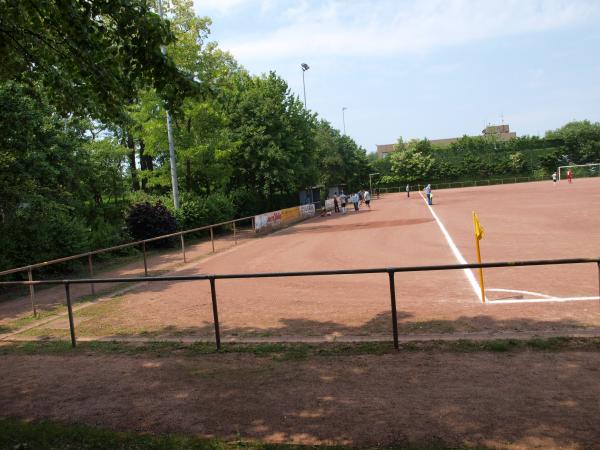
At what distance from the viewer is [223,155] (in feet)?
96.5

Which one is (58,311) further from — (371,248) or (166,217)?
(166,217)

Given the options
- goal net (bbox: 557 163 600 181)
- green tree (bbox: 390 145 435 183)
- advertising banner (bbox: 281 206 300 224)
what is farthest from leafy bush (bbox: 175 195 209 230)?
goal net (bbox: 557 163 600 181)

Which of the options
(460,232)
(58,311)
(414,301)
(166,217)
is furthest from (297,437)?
(166,217)

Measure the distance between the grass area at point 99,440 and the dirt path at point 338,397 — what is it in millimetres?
182

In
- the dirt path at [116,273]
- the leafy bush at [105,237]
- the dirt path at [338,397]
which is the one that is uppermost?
the leafy bush at [105,237]

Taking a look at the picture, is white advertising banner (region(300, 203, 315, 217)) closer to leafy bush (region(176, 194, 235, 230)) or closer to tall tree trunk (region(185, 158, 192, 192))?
leafy bush (region(176, 194, 235, 230))

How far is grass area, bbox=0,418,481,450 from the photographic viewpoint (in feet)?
13.0

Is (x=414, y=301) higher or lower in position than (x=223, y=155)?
lower

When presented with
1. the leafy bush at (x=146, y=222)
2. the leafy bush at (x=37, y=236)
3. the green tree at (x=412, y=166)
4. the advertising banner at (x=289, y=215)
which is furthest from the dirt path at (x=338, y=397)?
the green tree at (x=412, y=166)

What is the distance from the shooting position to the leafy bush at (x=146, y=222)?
2267 centimetres

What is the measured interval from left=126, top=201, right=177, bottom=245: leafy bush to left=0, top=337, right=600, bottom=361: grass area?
15.4 m

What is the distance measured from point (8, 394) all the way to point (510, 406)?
522cm

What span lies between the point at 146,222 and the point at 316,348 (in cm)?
1782

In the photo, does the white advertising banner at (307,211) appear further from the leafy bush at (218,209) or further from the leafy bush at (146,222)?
the leafy bush at (146,222)
